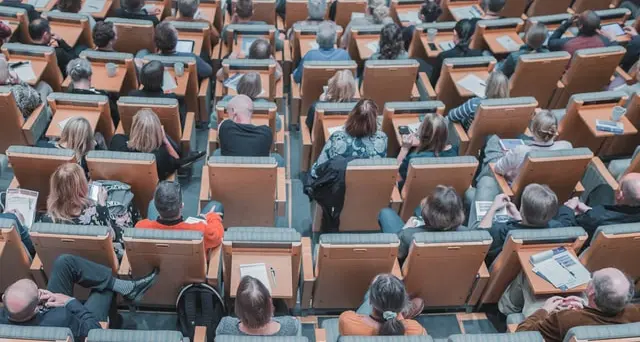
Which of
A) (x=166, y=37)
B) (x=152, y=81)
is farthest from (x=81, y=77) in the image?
(x=166, y=37)

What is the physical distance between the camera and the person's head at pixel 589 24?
609 cm

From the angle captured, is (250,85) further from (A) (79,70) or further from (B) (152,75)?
(A) (79,70)

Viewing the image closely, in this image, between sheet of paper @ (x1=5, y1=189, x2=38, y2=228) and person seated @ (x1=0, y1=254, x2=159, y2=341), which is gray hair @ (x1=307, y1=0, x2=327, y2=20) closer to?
sheet of paper @ (x1=5, y1=189, x2=38, y2=228)

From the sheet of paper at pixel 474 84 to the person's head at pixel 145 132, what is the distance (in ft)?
9.00

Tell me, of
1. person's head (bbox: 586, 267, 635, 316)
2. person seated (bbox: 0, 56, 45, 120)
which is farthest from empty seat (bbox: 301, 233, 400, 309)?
person seated (bbox: 0, 56, 45, 120)

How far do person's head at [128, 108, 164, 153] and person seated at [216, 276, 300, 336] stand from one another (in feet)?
5.71

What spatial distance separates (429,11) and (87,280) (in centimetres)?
471

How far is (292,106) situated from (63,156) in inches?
93.9

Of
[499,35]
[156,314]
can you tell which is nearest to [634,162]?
[499,35]

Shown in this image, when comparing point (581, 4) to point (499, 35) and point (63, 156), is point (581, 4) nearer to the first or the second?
point (499, 35)

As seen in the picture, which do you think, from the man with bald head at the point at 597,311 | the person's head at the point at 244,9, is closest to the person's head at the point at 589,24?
the person's head at the point at 244,9

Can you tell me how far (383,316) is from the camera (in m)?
3.26

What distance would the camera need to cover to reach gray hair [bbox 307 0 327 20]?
6.65 metres

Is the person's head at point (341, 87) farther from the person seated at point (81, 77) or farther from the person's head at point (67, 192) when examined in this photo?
the person's head at point (67, 192)
